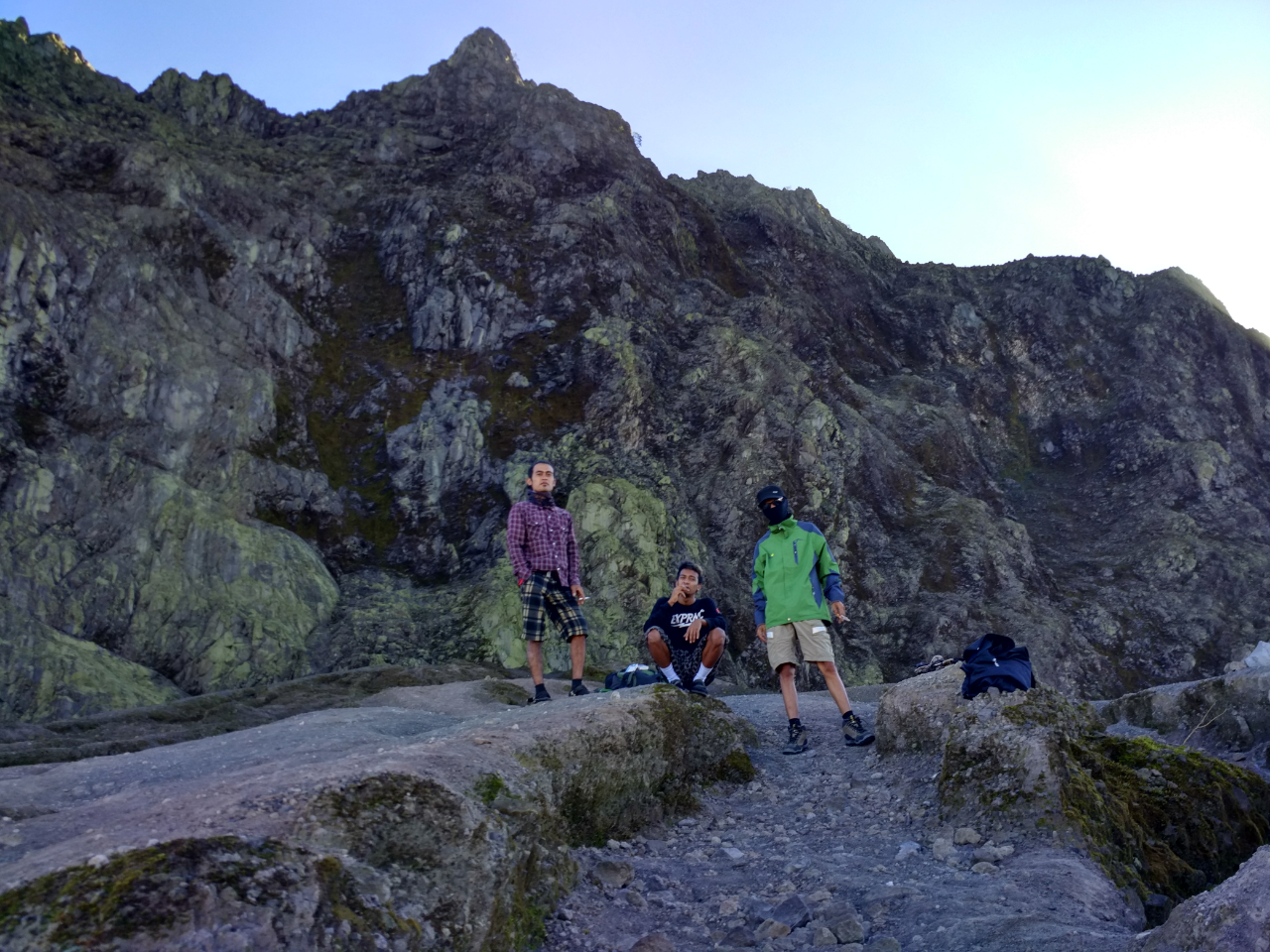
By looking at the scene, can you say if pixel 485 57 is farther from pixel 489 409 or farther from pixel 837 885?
pixel 837 885

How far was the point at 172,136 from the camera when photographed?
4094cm

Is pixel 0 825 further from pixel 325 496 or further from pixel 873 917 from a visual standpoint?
pixel 325 496

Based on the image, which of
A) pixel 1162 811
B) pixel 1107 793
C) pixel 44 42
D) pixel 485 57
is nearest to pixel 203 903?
pixel 1107 793

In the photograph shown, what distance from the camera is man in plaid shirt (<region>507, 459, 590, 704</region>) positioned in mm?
10633

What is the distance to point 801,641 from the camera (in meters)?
9.34

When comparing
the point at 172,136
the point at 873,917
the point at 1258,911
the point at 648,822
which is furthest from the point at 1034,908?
the point at 172,136

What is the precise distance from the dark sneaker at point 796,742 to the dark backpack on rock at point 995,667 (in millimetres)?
1925

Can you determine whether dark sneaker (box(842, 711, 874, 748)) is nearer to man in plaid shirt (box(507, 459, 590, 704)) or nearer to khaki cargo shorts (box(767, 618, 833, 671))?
khaki cargo shorts (box(767, 618, 833, 671))

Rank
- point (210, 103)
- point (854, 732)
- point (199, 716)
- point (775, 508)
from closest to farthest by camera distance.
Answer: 1. point (854, 732)
2. point (775, 508)
3. point (199, 716)
4. point (210, 103)

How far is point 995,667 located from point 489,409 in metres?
31.3

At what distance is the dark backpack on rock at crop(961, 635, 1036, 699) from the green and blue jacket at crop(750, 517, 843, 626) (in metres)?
1.60

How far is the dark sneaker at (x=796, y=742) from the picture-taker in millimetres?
8930

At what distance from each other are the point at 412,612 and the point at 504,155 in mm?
30477

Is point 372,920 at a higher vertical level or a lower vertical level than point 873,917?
higher
